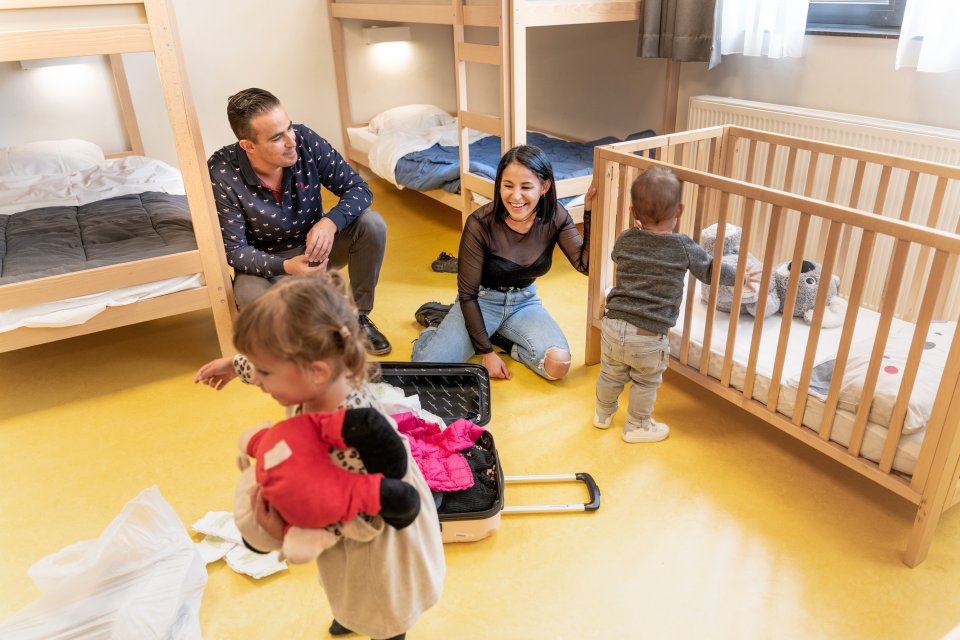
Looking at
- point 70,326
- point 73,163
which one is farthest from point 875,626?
point 73,163

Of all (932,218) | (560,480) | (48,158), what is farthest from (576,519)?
(48,158)

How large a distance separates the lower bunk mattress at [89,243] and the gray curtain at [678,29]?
7.12ft

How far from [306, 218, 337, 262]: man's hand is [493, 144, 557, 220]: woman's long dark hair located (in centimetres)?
58

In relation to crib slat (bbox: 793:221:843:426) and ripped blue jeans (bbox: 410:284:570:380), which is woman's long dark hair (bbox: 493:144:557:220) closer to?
A: ripped blue jeans (bbox: 410:284:570:380)

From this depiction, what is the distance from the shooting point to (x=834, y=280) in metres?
2.04

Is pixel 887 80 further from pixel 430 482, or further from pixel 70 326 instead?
pixel 70 326

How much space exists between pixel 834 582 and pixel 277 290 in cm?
134

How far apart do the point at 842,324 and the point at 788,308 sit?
16.2 inches

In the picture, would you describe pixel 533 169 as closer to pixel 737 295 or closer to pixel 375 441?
pixel 737 295

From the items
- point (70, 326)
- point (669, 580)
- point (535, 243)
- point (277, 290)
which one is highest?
point (277, 290)

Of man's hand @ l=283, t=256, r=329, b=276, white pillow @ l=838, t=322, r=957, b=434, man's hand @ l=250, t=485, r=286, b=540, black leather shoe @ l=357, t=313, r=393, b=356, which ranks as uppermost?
man's hand @ l=250, t=485, r=286, b=540

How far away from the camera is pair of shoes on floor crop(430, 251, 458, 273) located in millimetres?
3164

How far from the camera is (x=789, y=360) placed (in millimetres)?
1799

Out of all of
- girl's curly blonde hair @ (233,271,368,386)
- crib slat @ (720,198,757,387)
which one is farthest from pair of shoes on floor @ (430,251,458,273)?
girl's curly blonde hair @ (233,271,368,386)
